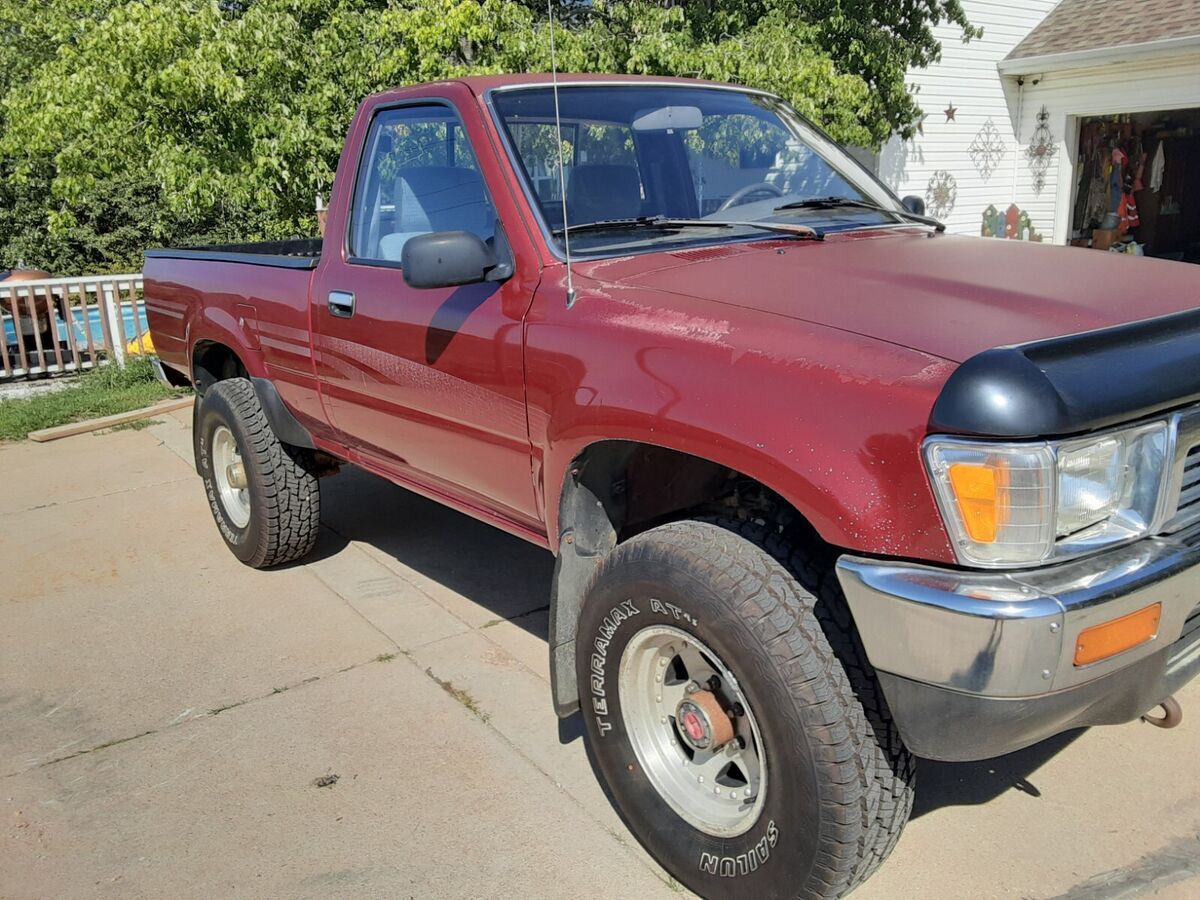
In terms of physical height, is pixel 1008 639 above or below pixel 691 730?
above

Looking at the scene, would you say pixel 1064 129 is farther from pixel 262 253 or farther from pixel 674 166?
pixel 674 166

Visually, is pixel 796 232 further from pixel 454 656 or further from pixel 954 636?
pixel 454 656

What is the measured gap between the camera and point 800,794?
2.25m

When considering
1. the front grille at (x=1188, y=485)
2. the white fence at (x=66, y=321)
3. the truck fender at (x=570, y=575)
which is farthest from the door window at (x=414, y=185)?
the white fence at (x=66, y=321)

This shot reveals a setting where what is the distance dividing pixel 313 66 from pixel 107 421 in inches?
128

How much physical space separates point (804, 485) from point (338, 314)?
2.25m

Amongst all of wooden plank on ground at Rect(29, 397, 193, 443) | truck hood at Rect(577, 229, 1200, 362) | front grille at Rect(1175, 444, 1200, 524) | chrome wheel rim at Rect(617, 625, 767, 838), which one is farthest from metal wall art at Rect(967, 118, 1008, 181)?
chrome wheel rim at Rect(617, 625, 767, 838)

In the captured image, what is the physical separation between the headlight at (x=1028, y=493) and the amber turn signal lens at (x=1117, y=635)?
15 centimetres

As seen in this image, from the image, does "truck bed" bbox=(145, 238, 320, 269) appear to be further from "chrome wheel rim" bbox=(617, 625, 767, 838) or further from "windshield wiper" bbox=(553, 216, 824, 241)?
"chrome wheel rim" bbox=(617, 625, 767, 838)

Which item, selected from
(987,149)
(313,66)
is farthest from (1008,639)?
(987,149)

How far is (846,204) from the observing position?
3.60 m

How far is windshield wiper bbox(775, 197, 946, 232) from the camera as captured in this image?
3.50 meters

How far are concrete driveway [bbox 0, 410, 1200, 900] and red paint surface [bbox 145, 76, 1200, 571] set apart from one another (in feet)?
2.48

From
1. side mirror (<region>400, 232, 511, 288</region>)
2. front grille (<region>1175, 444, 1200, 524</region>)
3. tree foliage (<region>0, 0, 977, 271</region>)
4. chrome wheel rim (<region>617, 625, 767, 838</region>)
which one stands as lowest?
chrome wheel rim (<region>617, 625, 767, 838</region>)
